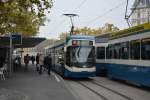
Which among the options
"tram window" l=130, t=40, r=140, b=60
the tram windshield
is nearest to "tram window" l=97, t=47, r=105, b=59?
the tram windshield

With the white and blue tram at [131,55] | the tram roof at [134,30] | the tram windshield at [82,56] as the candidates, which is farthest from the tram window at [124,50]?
the tram windshield at [82,56]

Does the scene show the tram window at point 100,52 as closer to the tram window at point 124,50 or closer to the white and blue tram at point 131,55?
the white and blue tram at point 131,55

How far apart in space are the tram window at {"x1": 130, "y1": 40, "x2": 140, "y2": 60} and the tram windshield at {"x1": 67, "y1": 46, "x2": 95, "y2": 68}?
5.96 metres

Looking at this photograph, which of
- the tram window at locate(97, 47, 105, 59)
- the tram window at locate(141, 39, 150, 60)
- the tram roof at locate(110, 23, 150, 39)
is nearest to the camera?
the tram window at locate(141, 39, 150, 60)

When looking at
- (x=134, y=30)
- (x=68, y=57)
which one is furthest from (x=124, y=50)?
(x=68, y=57)

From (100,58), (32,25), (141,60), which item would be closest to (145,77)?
(141,60)

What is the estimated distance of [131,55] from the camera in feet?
74.7

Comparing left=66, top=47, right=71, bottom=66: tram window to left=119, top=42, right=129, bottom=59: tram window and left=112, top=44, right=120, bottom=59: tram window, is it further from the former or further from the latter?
left=119, top=42, right=129, bottom=59: tram window

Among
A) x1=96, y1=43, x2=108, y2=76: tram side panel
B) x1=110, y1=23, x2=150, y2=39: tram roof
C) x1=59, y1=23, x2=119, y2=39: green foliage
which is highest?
x1=59, y1=23, x2=119, y2=39: green foliage

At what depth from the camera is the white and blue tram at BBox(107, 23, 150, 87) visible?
66.9 ft

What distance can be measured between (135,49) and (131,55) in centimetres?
76

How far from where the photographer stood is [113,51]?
89.8 feet

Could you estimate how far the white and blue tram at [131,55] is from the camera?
803 inches

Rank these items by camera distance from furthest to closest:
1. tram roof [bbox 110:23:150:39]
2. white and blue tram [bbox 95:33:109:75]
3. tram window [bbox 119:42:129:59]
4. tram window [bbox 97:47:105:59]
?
tram window [bbox 97:47:105:59] < white and blue tram [bbox 95:33:109:75] < tram window [bbox 119:42:129:59] < tram roof [bbox 110:23:150:39]
